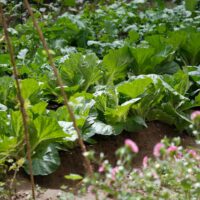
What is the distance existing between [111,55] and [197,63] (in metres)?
1.01

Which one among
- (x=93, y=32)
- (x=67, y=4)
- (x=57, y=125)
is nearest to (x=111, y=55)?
(x=57, y=125)

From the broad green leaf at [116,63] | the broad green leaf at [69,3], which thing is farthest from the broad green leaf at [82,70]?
the broad green leaf at [69,3]

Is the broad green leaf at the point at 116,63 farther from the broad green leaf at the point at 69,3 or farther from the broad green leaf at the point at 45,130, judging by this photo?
the broad green leaf at the point at 69,3

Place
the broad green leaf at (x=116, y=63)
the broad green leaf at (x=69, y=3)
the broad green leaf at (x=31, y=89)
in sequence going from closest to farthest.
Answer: the broad green leaf at (x=31, y=89), the broad green leaf at (x=116, y=63), the broad green leaf at (x=69, y=3)

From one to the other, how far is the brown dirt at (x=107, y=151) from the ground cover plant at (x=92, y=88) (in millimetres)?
59

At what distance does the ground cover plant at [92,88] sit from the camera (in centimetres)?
276

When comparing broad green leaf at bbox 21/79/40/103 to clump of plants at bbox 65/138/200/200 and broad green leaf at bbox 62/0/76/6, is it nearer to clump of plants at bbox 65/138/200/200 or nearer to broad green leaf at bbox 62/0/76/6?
clump of plants at bbox 65/138/200/200

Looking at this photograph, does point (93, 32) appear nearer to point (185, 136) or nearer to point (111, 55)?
point (111, 55)

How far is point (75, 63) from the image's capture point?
363cm

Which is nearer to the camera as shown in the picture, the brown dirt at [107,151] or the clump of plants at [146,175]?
the clump of plants at [146,175]

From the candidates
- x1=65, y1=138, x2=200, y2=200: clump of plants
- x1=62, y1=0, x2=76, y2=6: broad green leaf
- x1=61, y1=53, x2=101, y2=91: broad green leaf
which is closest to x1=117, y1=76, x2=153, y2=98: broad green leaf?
x1=61, y1=53, x2=101, y2=91: broad green leaf

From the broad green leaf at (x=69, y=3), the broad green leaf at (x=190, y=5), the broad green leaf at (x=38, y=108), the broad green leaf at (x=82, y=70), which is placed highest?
the broad green leaf at (x=38, y=108)

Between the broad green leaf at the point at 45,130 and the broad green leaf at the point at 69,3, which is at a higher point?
the broad green leaf at the point at 45,130

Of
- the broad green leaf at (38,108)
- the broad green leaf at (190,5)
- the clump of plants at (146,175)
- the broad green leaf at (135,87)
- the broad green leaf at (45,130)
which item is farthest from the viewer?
the broad green leaf at (190,5)
